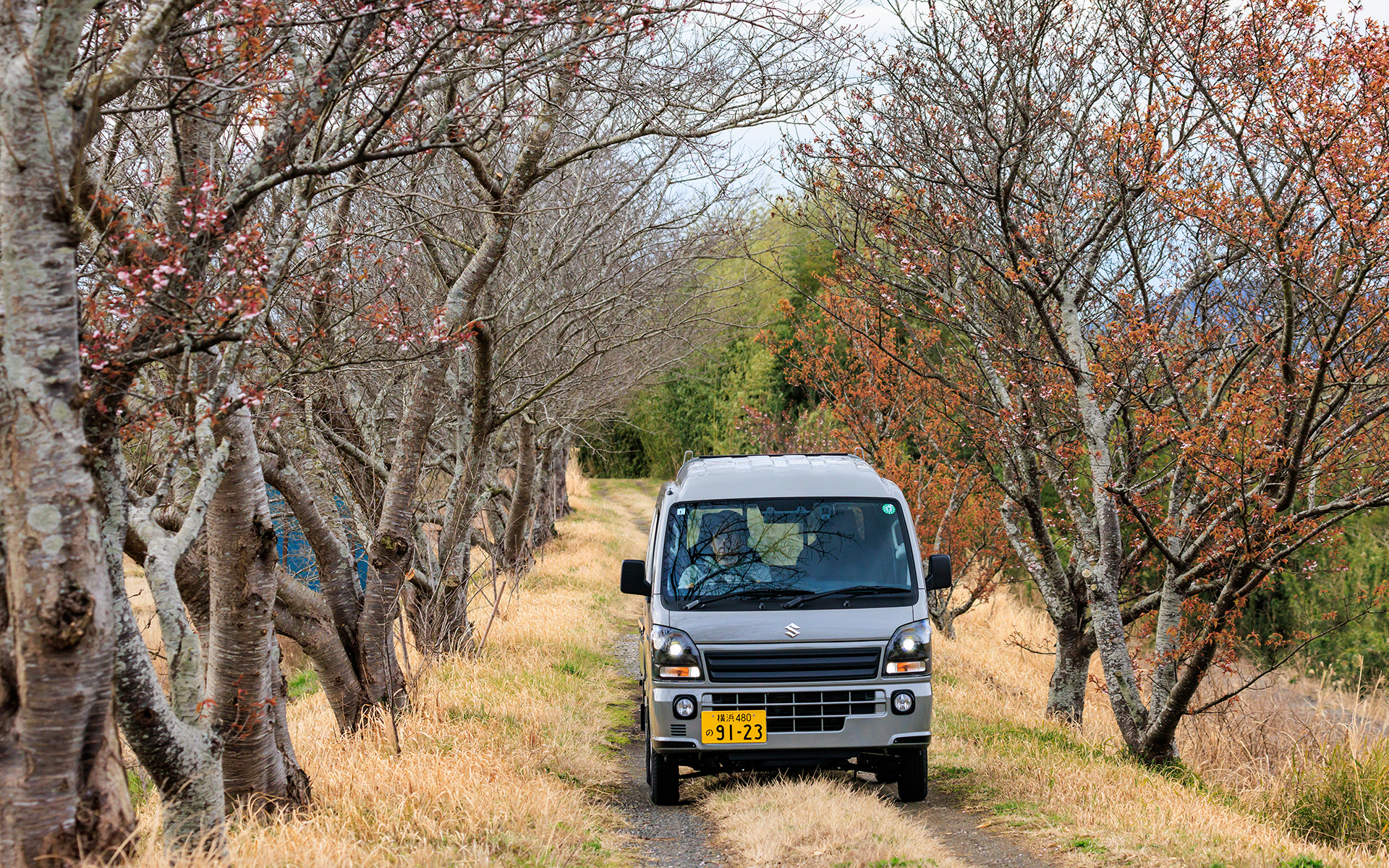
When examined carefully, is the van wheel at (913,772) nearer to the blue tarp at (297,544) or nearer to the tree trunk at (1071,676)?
the tree trunk at (1071,676)

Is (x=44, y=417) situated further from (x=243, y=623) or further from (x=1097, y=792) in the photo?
(x=1097, y=792)

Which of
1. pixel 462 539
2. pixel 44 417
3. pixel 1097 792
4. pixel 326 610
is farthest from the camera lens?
pixel 462 539

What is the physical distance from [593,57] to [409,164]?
14.5ft

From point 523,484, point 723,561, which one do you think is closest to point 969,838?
point 723,561

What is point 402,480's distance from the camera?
28.7 ft

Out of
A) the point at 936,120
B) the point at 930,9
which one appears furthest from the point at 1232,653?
the point at 930,9

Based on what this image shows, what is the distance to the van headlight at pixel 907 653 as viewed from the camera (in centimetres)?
693

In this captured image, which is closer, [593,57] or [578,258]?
[593,57]

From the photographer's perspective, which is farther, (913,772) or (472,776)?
(913,772)

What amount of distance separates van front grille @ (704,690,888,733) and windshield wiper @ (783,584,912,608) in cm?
60

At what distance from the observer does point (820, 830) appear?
20.3 feet

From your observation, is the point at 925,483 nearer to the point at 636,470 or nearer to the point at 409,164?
the point at 409,164

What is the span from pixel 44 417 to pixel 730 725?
4524 millimetres

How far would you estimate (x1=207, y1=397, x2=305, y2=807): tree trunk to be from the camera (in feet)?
18.4
